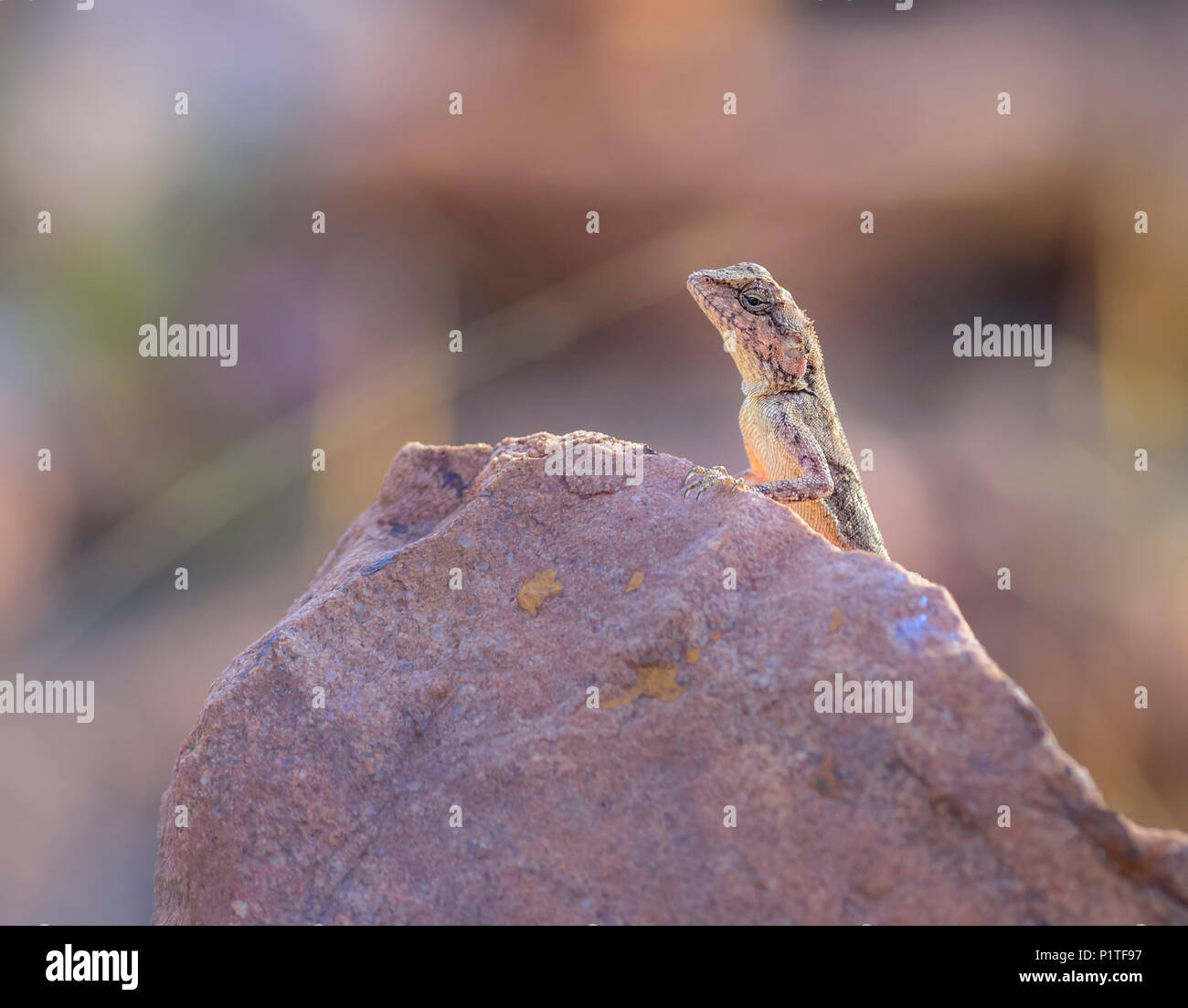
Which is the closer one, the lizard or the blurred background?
the lizard

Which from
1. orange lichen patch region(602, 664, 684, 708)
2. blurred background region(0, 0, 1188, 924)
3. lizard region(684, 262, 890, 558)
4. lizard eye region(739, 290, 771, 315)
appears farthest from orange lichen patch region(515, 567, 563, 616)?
blurred background region(0, 0, 1188, 924)

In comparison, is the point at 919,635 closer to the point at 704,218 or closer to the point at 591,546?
the point at 591,546

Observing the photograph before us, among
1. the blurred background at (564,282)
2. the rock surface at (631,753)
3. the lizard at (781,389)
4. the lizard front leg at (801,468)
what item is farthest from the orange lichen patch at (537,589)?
the blurred background at (564,282)

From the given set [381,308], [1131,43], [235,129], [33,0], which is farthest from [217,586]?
[1131,43]

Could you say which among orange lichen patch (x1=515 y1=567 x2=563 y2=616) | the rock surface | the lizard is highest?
the lizard

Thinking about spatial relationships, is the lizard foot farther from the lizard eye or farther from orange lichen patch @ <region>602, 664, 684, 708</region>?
the lizard eye

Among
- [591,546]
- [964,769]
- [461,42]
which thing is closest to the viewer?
[964,769]
